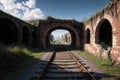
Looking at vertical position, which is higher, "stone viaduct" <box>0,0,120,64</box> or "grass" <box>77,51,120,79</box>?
"stone viaduct" <box>0,0,120,64</box>

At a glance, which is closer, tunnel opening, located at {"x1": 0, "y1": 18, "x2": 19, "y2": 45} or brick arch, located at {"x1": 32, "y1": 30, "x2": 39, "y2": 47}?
tunnel opening, located at {"x1": 0, "y1": 18, "x2": 19, "y2": 45}

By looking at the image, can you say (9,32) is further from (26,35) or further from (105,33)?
(105,33)

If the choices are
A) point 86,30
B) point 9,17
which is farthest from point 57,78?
point 86,30

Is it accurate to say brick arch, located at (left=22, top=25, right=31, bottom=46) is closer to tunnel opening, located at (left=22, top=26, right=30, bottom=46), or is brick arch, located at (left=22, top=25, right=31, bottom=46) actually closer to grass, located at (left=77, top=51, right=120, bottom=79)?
tunnel opening, located at (left=22, top=26, right=30, bottom=46)

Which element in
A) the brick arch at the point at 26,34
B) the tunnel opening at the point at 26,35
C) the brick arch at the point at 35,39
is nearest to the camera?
the brick arch at the point at 26,34

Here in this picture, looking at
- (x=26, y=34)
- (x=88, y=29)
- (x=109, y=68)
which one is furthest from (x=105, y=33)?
(x=26, y=34)

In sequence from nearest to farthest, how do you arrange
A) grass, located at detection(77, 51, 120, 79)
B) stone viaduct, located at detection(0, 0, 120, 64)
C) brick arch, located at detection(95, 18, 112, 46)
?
grass, located at detection(77, 51, 120, 79)
stone viaduct, located at detection(0, 0, 120, 64)
brick arch, located at detection(95, 18, 112, 46)

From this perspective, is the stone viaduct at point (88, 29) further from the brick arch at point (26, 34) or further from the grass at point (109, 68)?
the grass at point (109, 68)

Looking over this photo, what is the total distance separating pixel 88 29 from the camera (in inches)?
963

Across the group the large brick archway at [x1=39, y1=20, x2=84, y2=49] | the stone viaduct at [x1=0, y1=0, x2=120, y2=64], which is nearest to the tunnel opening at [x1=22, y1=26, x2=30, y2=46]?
the stone viaduct at [x1=0, y1=0, x2=120, y2=64]

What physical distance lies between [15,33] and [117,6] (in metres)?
11.7

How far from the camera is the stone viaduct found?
1297 cm

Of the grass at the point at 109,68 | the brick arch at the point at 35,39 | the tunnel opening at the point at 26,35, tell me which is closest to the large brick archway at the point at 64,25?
the brick arch at the point at 35,39

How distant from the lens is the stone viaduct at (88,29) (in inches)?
510
